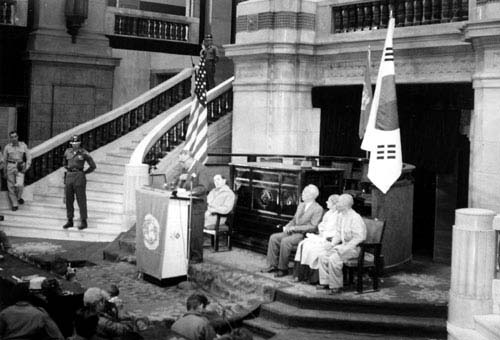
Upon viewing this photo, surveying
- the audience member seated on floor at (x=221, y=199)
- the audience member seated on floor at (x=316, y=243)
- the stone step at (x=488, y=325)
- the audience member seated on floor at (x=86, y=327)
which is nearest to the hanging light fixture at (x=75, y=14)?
the audience member seated on floor at (x=221, y=199)

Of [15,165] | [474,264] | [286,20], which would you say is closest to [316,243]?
[474,264]

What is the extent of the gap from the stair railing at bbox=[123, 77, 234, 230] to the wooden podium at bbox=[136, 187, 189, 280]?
2.89 metres

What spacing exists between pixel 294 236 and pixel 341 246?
3.47 feet

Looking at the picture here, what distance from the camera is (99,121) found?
19.0 m

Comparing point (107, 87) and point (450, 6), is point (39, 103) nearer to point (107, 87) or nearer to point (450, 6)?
point (107, 87)

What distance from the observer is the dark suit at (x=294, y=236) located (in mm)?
11109

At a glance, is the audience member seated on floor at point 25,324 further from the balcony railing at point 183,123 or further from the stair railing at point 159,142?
the balcony railing at point 183,123

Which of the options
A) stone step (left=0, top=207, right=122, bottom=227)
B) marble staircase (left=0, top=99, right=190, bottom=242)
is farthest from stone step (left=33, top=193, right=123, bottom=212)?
stone step (left=0, top=207, right=122, bottom=227)

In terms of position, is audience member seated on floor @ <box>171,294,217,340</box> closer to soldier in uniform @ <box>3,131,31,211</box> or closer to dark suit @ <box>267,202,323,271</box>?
dark suit @ <box>267,202,323,271</box>

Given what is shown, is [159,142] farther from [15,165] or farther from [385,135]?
[385,135]

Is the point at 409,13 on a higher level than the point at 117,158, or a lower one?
higher

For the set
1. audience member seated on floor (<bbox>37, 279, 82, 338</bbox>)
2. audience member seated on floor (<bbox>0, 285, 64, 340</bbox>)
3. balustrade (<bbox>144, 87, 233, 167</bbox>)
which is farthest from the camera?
balustrade (<bbox>144, 87, 233, 167</bbox>)

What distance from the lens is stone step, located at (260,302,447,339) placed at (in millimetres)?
9453

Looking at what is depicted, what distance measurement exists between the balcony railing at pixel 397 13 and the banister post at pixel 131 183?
4.85 m
